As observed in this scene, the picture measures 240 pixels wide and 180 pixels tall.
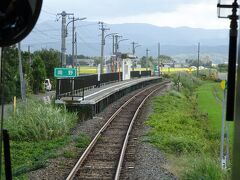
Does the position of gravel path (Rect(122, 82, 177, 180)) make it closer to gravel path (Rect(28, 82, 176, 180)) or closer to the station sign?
gravel path (Rect(28, 82, 176, 180))

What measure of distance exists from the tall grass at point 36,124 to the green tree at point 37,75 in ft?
98.0

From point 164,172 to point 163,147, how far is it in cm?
369

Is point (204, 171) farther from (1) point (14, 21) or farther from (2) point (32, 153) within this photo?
(1) point (14, 21)

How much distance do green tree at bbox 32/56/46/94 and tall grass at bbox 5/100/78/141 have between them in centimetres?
2987

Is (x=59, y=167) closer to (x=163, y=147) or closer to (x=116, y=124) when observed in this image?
(x=163, y=147)

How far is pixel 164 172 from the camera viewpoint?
1060 centimetres

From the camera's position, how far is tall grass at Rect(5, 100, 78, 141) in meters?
15.2

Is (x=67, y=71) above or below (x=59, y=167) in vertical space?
above

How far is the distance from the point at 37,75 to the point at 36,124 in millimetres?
31423

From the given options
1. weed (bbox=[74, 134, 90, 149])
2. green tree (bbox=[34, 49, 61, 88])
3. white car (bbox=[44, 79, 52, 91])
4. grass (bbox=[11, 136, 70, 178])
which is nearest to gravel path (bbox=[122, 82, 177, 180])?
weed (bbox=[74, 134, 90, 149])

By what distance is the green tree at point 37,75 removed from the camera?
4659 centimetres

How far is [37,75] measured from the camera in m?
46.5

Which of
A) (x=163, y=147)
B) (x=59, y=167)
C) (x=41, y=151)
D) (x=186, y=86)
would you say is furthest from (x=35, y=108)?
(x=186, y=86)

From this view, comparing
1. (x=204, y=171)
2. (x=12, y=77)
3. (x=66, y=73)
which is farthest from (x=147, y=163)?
(x=12, y=77)
